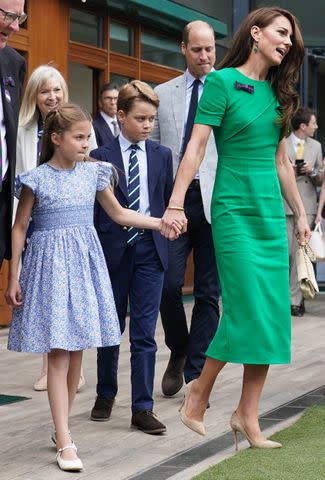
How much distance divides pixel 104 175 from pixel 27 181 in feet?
1.33

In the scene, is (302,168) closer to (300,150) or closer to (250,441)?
(300,150)

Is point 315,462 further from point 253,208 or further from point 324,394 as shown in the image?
point 324,394

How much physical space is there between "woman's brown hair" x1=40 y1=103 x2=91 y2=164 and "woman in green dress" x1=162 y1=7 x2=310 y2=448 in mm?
525

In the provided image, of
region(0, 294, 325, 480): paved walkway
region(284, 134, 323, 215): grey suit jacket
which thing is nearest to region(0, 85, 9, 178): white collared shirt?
region(0, 294, 325, 480): paved walkway

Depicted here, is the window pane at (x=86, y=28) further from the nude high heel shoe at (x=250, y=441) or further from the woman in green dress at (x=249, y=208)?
the nude high heel shoe at (x=250, y=441)

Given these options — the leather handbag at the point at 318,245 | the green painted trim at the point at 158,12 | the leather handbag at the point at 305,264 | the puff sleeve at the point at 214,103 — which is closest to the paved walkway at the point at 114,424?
the leather handbag at the point at 305,264

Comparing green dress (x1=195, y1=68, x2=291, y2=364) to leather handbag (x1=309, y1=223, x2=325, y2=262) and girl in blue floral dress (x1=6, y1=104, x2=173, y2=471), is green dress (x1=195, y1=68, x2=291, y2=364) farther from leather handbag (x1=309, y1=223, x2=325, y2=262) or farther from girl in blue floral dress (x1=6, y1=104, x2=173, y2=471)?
leather handbag (x1=309, y1=223, x2=325, y2=262)

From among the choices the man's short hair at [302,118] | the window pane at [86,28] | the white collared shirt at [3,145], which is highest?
the window pane at [86,28]

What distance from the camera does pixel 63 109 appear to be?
17.9ft

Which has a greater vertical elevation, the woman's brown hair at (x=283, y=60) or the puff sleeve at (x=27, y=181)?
the woman's brown hair at (x=283, y=60)

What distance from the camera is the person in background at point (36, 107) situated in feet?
22.7

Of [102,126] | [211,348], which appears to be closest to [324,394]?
[211,348]

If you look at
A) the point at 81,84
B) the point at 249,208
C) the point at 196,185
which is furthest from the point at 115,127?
the point at 249,208

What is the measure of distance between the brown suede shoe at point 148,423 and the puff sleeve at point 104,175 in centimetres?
117
